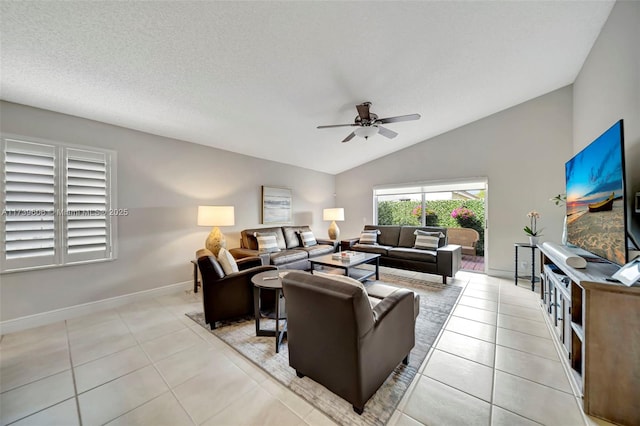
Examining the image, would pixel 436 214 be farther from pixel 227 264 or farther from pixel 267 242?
pixel 227 264

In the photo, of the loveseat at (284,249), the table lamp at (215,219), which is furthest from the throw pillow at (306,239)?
the table lamp at (215,219)

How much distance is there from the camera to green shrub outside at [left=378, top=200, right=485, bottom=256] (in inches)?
Result: 199

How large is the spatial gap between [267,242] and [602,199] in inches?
159

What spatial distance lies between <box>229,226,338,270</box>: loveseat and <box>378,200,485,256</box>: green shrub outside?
175cm

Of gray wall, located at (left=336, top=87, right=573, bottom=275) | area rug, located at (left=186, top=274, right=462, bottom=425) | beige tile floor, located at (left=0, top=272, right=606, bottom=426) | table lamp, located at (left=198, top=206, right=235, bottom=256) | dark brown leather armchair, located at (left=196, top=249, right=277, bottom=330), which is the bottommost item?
beige tile floor, located at (left=0, top=272, right=606, bottom=426)

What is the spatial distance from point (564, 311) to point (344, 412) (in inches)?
81.7

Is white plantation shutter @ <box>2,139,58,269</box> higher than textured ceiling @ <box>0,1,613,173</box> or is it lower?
lower

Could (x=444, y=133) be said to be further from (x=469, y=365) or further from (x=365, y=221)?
(x=469, y=365)

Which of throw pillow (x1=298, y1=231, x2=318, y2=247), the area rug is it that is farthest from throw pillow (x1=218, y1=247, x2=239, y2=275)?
throw pillow (x1=298, y1=231, x2=318, y2=247)

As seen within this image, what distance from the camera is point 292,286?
1.57 metres

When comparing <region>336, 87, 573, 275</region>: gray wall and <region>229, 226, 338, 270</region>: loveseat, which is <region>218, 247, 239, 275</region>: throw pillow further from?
<region>336, 87, 573, 275</region>: gray wall

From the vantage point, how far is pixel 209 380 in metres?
1.75

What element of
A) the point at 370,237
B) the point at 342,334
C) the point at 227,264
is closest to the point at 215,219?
the point at 227,264

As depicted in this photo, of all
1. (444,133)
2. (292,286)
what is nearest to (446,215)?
(444,133)
